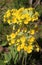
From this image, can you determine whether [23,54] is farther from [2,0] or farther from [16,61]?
[2,0]

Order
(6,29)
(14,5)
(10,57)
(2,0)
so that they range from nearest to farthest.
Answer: (10,57), (6,29), (14,5), (2,0)

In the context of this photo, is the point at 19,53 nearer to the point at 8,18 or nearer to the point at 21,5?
the point at 8,18

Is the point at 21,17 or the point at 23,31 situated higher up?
the point at 21,17

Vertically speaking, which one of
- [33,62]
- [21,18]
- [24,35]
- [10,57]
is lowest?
[33,62]

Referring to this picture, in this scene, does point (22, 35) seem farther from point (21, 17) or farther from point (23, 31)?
point (21, 17)

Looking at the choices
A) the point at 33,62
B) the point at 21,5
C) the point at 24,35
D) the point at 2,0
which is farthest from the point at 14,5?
the point at 24,35

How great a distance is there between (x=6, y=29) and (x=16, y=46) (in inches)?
47.1

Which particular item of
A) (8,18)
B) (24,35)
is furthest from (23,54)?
(8,18)

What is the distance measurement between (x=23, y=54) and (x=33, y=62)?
47cm

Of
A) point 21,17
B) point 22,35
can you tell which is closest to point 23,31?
point 22,35

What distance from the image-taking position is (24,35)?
2984 mm

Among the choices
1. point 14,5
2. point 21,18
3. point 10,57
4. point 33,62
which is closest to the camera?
point 21,18

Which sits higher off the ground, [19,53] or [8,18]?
[8,18]

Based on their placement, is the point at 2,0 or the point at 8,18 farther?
the point at 2,0
